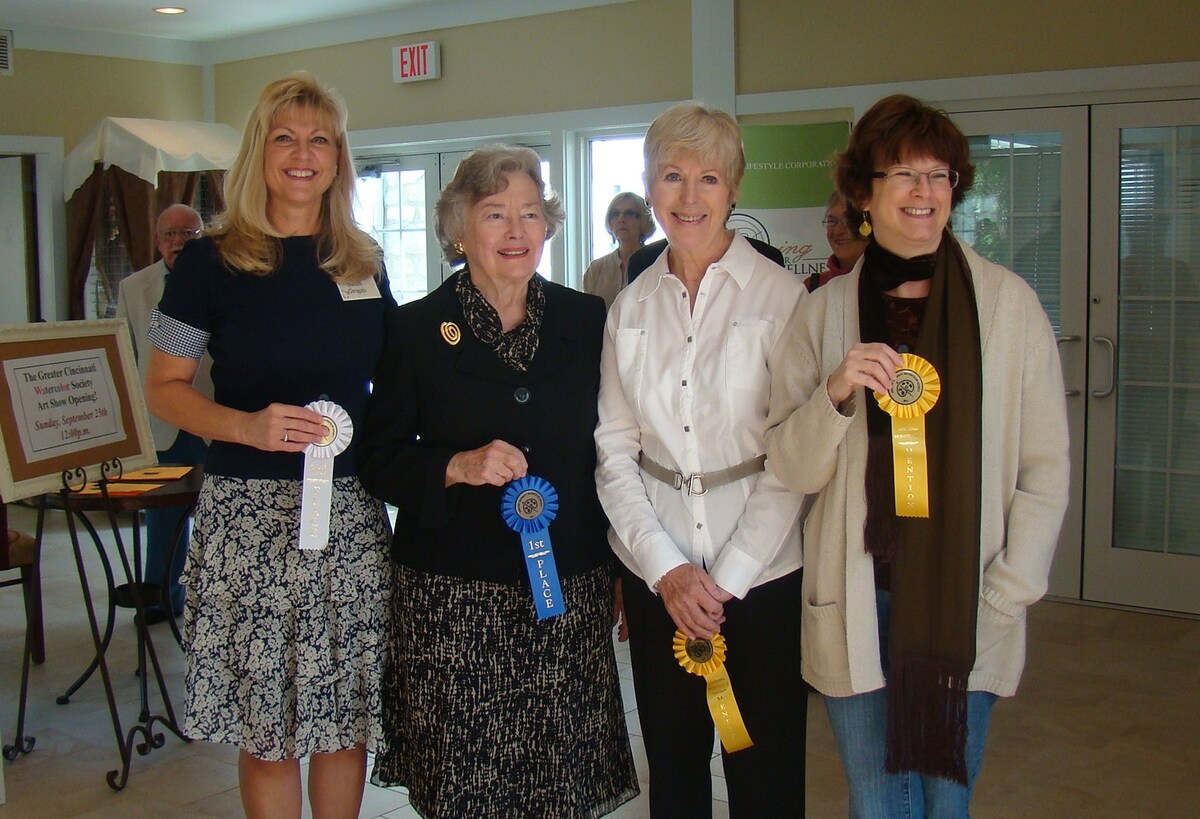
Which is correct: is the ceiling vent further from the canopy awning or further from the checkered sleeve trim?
the checkered sleeve trim

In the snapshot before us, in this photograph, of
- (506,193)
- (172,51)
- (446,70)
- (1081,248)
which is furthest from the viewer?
(172,51)

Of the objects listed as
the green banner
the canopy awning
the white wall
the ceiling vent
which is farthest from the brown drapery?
the green banner

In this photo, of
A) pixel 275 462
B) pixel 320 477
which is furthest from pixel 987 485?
pixel 275 462

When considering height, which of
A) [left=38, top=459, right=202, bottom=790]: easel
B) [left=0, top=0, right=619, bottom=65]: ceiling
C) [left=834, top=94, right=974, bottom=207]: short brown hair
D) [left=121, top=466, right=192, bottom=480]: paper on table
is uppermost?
[left=0, top=0, right=619, bottom=65]: ceiling

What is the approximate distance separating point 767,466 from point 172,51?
24.9 feet

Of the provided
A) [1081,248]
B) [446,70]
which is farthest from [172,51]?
[1081,248]

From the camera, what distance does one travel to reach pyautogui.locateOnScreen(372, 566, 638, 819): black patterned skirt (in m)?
2.10

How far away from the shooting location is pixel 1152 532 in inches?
199

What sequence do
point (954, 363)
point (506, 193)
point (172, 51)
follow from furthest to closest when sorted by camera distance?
point (172, 51), point (506, 193), point (954, 363)

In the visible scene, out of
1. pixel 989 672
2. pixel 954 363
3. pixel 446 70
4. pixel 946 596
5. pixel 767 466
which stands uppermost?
pixel 446 70

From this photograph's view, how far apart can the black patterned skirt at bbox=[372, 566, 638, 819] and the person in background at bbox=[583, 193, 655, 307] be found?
3.30 meters

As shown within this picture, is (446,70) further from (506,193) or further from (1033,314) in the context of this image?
(1033,314)

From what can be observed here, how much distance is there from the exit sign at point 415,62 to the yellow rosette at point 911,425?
580 centimetres

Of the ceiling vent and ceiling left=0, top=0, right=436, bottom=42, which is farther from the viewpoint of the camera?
the ceiling vent
